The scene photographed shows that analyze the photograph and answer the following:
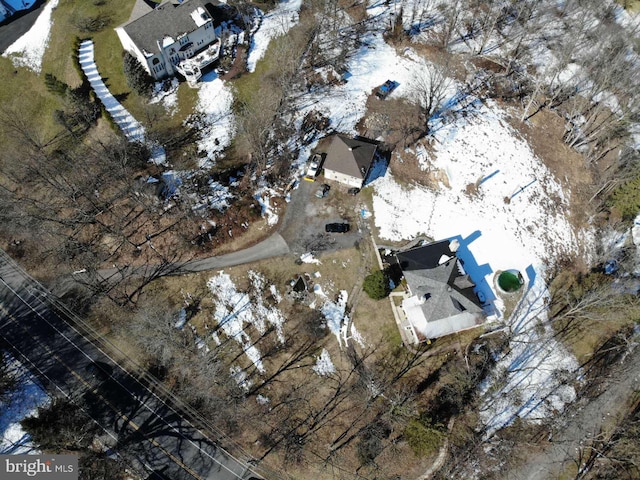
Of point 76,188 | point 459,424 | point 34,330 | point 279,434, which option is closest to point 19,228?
point 76,188

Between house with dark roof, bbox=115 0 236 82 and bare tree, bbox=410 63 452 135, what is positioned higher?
house with dark roof, bbox=115 0 236 82

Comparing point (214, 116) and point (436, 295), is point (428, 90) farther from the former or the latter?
point (436, 295)

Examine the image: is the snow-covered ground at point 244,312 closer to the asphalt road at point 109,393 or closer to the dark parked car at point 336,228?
the asphalt road at point 109,393

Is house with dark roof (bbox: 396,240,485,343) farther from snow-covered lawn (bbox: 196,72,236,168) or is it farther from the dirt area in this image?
snow-covered lawn (bbox: 196,72,236,168)

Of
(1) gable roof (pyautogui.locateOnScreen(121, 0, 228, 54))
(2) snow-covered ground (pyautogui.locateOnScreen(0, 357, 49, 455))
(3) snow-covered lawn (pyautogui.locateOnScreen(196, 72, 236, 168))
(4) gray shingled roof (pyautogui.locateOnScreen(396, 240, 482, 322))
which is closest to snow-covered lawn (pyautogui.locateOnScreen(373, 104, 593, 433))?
(4) gray shingled roof (pyautogui.locateOnScreen(396, 240, 482, 322))

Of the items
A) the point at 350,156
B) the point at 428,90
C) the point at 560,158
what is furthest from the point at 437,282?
the point at 428,90

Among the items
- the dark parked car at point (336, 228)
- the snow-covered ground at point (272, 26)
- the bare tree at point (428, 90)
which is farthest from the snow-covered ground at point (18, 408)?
the bare tree at point (428, 90)
